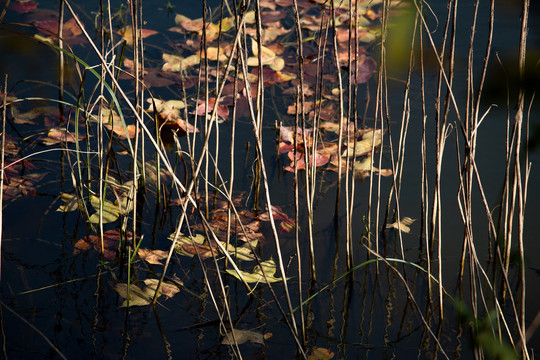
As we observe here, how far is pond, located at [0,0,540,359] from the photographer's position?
1320 millimetres

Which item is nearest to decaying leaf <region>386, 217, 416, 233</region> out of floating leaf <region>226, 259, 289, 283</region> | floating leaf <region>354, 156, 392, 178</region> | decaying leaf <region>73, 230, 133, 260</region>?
floating leaf <region>354, 156, 392, 178</region>

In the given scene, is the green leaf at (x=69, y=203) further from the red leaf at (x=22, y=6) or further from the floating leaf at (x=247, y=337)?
the red leaf at (x=22, y=6)

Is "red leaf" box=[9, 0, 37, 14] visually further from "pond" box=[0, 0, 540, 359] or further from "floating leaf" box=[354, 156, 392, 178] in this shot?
"floating leaf" box=[354, 156, 392, 178]

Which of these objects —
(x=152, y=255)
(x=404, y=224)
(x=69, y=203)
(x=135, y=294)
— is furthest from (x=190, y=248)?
(x=404, y=224)

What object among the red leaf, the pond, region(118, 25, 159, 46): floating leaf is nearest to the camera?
the pond

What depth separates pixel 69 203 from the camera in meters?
1.99

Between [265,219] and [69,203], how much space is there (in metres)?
0.78

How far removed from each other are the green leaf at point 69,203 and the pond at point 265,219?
0.01m

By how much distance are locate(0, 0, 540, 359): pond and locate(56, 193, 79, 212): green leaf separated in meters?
0.01

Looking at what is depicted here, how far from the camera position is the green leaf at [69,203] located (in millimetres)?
1978

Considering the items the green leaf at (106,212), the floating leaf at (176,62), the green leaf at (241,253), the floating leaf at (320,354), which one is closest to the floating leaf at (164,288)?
the green leaf at (241,253)

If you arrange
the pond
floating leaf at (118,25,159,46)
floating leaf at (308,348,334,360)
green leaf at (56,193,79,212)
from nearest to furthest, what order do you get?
the pond < floating leaf at (308,348,334,360) < green leaf at (56,193,79,212) < floating leaf at (118,25,159,46)

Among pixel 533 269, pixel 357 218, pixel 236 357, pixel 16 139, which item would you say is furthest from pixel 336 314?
pixel 16 139

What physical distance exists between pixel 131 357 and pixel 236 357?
30 centimetres
